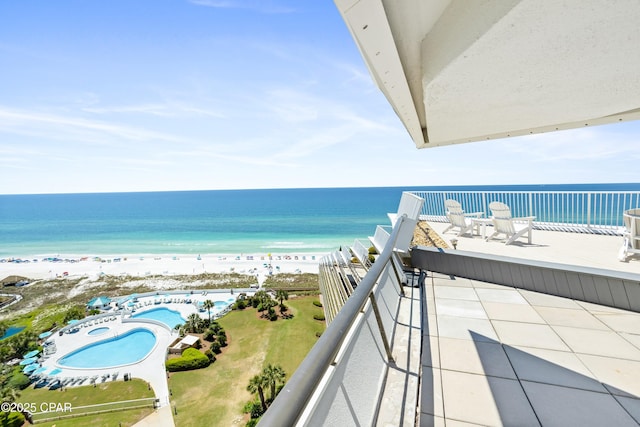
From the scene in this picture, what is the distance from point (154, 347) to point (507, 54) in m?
20.3

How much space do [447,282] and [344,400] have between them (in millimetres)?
3349

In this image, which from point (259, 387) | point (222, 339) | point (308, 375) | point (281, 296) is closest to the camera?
point (308, 375)

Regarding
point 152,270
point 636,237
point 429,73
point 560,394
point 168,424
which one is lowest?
point 168,424

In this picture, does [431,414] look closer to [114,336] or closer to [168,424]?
[168,424]

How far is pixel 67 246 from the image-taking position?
4203 cm

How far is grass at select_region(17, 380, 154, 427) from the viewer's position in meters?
11.0

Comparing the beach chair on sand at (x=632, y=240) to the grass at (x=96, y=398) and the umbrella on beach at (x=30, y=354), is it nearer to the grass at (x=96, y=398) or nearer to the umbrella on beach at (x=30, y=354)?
the grass at (x=96, y=398)

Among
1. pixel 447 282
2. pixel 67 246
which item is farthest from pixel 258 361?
pixel 67 246

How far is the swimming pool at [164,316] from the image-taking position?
19422mm

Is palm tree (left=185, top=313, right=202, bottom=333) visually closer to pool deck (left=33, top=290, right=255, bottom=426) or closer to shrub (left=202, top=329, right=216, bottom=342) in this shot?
pool deck (left=33, top=290, right=255, bottom=426)

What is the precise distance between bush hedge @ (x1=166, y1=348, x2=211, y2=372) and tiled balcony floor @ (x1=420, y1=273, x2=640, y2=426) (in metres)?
14.5

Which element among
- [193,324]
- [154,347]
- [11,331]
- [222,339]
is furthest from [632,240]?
[11,331]

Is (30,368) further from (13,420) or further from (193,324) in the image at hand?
(193,324)

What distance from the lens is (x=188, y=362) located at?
45.8ft
